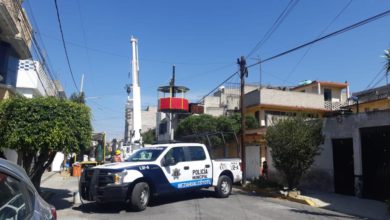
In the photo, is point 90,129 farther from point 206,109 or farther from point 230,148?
point 206,109

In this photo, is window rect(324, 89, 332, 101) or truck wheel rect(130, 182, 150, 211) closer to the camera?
truck wheel rect(130, 182, 150, 211)

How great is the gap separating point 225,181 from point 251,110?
27708mm

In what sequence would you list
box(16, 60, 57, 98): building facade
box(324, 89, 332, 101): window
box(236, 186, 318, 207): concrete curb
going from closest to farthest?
box(236, 186, 318, 207): concrete curb
box(16, 60, 57, 98): building facade
box(324, 89, 332, 101): window

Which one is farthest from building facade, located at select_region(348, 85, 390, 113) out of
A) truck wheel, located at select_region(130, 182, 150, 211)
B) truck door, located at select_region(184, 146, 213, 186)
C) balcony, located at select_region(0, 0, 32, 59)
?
truck wheel, located at select_region(130, 182, 150, 211)

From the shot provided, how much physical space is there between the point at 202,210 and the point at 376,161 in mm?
7062

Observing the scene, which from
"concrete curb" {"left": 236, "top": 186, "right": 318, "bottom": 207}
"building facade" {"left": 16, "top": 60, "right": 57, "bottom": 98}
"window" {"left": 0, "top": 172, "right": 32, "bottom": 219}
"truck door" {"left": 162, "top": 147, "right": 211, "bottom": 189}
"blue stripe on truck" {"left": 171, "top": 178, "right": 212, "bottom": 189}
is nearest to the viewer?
"window" {"left": 0, "top": 172, "right": 32, "bottom": 219}

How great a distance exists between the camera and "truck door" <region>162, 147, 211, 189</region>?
1366 centimetres

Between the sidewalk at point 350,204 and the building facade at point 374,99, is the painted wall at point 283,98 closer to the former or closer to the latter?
the building facade at point 374,99

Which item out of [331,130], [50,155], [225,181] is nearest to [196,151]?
[225,181]

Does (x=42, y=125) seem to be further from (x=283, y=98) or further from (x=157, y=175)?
(x=283, y=98)

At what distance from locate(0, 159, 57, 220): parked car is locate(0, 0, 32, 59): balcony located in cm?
1319

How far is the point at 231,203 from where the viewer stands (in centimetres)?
1429

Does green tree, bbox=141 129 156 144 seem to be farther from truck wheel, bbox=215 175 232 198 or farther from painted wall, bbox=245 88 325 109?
truck wheel, bbox=215 175 232 198

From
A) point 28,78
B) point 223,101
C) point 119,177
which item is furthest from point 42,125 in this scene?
point 223,101
